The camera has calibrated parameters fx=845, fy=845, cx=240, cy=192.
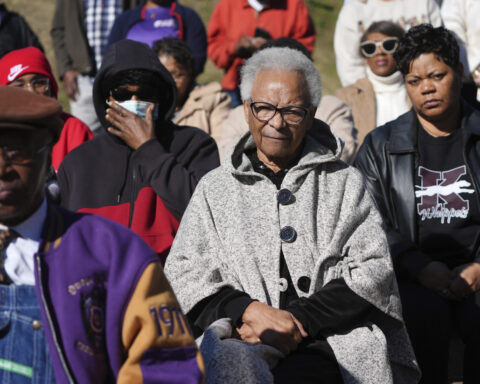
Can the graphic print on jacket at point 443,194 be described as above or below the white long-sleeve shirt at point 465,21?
below

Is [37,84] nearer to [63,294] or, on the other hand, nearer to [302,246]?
[302,246]

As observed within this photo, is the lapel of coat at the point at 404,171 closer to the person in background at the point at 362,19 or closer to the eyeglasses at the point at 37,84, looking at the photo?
the eyeglasses at the point at 37,84

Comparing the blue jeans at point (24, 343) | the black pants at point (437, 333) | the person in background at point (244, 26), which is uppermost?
the person in background at point (244, 26)

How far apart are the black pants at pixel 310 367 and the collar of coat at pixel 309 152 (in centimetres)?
82

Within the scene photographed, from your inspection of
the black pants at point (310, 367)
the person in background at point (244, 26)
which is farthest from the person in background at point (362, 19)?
the black pants at point (310, 367)

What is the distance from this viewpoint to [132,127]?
4613 mm

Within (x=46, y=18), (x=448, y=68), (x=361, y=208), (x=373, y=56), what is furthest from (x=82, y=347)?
(x=46, y=18)

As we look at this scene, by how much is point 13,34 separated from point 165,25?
4.84ft

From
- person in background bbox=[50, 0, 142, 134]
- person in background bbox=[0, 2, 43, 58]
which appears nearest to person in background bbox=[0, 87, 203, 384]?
person in background bbox=[0, 2, 43, 58]

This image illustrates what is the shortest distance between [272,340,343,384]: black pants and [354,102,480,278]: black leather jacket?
1122 mm

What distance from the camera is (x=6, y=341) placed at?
2.26 metres

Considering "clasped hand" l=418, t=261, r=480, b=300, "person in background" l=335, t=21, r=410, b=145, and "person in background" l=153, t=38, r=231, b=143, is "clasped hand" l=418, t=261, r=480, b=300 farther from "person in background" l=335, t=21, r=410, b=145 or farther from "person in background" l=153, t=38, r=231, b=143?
"person in background" l=153, t=38, r=231, b=143

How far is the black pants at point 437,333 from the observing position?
425 centimetres

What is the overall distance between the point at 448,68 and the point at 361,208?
1.43m
